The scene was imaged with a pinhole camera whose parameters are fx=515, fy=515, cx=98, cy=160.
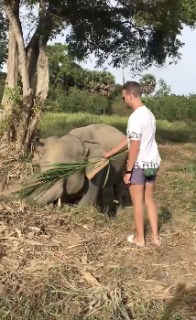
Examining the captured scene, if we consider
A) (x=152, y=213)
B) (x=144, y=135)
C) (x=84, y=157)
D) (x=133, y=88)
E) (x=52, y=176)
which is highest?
(x=133, y=88)

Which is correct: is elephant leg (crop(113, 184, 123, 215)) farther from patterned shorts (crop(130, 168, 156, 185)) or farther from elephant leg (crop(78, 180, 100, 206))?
patterned shorts (crop(130, 168, 156, 185))

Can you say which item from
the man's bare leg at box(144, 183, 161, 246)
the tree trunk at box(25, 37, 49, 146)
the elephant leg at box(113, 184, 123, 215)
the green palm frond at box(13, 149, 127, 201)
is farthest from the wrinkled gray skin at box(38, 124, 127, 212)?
the man's bare leg at box(144, 183, 161, 246)

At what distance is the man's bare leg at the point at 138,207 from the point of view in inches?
205

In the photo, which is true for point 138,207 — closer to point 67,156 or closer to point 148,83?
point 67,156

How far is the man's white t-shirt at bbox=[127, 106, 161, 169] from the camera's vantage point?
4965 mm

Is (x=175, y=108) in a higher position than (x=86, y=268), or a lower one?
lower

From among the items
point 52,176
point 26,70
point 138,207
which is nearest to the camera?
point 138,207

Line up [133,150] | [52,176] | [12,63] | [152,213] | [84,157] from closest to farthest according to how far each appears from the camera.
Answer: [133,150]
[152,213]
[52,176]
[84,157]
[12,63]

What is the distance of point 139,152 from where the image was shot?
509cm

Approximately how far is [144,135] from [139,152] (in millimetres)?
185

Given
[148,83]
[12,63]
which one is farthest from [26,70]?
[148,83]

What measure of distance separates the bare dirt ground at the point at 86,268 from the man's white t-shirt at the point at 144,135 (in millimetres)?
868

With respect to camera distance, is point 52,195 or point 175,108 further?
point 175,108

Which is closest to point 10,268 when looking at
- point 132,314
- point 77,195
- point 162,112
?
point 132,314
